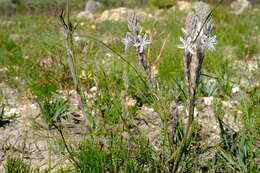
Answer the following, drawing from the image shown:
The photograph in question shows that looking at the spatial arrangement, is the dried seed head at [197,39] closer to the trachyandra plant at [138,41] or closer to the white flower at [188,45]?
the white flower at [188,45]

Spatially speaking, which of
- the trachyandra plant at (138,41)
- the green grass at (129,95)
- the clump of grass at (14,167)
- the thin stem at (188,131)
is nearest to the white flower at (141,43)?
the trachyandra plant at (138,41)

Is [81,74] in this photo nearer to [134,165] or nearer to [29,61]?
[29,61]

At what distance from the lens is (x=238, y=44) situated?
4.06 metres

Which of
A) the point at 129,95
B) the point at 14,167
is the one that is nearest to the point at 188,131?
the point at 14,167

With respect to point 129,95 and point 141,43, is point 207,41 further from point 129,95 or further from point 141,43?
point 129,95

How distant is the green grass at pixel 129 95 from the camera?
4.76ft

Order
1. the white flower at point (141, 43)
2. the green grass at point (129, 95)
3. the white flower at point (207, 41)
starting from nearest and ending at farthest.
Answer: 1. the white flower at point (207, 41)
2. the white flower at point (141, 43)
3. the green grass at point (129, 95)

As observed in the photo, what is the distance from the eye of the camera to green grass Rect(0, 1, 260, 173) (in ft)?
4.76

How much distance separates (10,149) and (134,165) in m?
0.88

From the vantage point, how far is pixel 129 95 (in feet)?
8.54

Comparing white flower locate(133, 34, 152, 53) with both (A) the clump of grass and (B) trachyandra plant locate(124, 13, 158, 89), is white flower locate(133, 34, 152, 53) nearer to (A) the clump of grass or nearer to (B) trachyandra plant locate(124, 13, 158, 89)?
(B) trachyandra plant locate(124, 13, 158, 89)

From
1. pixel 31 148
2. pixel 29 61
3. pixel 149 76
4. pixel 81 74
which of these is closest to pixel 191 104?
pixel 149 76

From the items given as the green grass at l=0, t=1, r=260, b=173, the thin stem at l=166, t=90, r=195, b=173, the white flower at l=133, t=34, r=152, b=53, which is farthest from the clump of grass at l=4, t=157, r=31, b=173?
the white flower at l=133, t=34, r=152, b=53

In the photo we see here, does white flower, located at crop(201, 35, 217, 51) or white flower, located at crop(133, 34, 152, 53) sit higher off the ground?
white flower, located at crop(201, 35, 217, 51)
